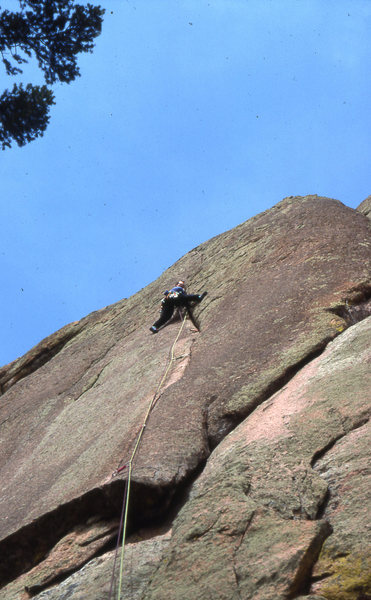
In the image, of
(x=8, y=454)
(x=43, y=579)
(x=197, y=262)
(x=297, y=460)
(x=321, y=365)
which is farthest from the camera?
(x=197, y=262)

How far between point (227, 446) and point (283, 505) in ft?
4.97

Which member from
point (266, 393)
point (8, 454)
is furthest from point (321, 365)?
point (8, 454)

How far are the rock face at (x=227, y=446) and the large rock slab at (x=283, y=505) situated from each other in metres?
0.02

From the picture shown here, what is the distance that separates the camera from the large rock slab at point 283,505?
14.7 feet

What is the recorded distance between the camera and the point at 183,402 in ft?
26.2

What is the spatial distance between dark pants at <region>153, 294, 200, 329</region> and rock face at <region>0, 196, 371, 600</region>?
0.46 metres

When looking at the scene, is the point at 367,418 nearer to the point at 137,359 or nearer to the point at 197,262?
the point at 137,359

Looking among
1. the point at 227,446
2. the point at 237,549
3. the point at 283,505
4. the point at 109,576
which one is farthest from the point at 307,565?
the point at 227,446

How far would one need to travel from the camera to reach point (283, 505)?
5301mm

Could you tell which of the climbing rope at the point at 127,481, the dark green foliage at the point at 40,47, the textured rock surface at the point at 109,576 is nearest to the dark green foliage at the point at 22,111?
the dark green foliage at the point at 40,47

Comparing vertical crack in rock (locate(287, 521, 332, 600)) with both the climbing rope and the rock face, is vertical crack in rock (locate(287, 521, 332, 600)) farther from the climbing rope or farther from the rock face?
the climbing rope

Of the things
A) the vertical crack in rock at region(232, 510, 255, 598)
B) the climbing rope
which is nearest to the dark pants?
the climbing rope

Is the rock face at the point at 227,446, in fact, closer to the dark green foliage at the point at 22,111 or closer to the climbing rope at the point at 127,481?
the climbing rope at the point at 127,481

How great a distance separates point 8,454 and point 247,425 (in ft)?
18.8
